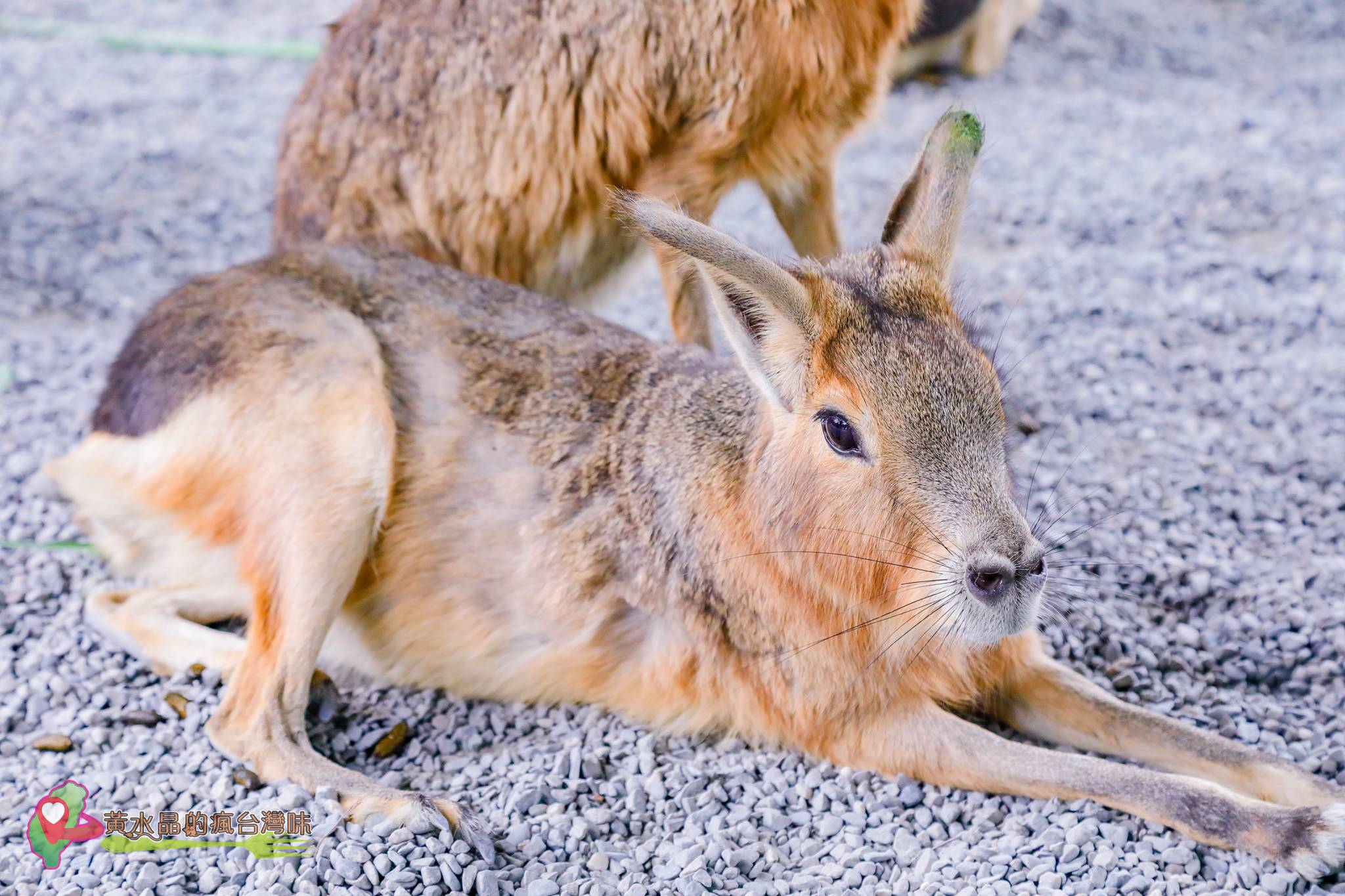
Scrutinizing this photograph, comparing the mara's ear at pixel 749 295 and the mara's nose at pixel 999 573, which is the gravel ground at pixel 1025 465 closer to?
the mara's nose at pixel 999 573

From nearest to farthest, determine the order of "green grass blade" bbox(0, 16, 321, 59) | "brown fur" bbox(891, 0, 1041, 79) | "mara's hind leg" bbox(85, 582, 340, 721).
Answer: "mara's hind leg" bbox(85, 582, 340, 721), "brown fur" bbox(891, 0, 1041, 79), "green grass blade" bbox(0, 16, 321, 59)

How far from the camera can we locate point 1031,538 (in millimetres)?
3016

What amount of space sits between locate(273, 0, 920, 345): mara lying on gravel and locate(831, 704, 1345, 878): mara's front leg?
5.35 ft

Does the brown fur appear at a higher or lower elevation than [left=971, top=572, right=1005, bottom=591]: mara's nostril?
higher

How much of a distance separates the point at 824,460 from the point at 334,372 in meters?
1.54

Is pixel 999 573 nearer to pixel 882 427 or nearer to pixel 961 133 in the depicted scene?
pixel 882 427

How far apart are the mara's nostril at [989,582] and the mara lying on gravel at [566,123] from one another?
1723mm

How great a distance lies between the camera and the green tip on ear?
3.54m

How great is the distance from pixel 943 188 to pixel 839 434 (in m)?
0.79

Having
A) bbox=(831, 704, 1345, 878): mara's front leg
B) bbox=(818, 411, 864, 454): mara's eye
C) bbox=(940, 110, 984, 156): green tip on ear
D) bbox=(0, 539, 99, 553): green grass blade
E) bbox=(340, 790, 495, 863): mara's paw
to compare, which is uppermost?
bbox=(940, 110, 984, 156): green tip on ear

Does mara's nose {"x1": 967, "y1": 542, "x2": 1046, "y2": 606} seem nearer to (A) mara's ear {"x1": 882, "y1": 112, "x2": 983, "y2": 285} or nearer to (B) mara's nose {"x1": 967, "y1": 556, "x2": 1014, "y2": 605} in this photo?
(B) mara's nose {"x1": 967, "y1": 556, "x2": 1014, "y2": 605}

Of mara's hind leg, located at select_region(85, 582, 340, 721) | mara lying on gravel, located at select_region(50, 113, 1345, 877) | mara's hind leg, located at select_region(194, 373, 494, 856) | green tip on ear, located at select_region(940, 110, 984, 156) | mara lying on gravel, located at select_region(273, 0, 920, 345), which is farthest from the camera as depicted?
mara lying on gravel, located at select_region(273, 0, 920, 345)

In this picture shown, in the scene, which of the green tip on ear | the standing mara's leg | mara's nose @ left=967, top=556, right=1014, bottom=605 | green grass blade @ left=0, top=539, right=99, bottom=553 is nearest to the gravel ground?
green grass blade @ left=0, top=539, right=99, bottom=553

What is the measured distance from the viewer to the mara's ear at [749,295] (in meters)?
3.12
